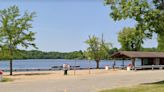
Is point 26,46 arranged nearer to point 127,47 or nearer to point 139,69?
point 139,69

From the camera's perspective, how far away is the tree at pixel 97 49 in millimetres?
82062

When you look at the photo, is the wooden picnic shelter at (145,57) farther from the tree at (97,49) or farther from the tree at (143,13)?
the tree at (143,13)

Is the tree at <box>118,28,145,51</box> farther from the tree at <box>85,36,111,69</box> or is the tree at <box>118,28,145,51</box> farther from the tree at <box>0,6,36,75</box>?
the tree at <box>0,6,36,75</box>

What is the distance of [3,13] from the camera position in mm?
55656

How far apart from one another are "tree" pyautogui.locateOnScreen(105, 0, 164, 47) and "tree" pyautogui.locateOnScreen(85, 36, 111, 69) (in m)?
51.5

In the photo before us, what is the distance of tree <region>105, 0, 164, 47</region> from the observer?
29.4 metres

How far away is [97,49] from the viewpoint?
83.1 meters

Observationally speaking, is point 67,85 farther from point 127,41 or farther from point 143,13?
point 127,41

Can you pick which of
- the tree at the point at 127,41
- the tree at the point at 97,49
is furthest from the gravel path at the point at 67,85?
the tree at the point at 127,41

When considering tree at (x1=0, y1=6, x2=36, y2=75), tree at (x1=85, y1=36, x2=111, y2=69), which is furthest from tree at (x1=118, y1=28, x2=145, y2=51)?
tree at (x1=0, y1=6, x2=36, y2=75)

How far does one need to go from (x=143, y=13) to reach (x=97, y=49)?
5348cm

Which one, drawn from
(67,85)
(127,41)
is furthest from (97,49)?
(67,85)

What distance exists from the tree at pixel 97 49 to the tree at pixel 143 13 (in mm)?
Answer: 51470

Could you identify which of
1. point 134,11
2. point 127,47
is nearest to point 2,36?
point 134,11
